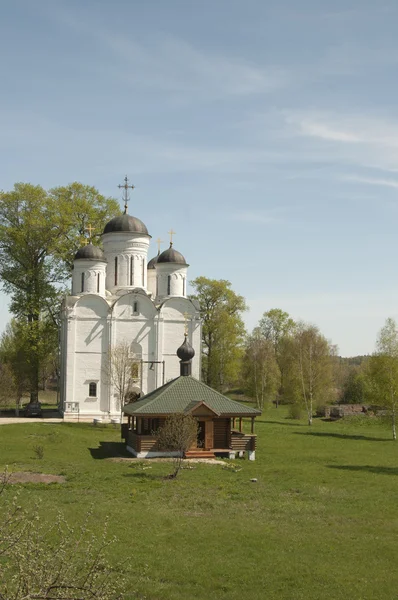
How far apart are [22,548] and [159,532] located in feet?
29.7

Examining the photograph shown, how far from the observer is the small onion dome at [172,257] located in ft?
160

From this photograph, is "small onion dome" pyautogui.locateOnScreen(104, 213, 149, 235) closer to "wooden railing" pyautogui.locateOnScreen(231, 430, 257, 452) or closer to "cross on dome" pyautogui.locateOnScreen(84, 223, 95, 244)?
"cross on dome" pyautogui.locateOnScreen(84, 223, 95, 244)

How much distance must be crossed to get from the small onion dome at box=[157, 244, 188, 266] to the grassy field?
64.7 feet

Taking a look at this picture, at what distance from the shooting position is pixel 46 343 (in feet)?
159

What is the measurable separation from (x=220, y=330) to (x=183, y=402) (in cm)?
3016

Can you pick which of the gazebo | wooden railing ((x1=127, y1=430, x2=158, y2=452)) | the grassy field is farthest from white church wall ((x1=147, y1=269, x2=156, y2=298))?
wooden railing ((x1=127, y1=430, x2=158, y2=452))

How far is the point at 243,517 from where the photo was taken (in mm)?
17578

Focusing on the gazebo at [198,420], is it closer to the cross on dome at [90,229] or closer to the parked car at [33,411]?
the parked car at [33,411]

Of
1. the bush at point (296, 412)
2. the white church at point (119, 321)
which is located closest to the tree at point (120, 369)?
the white church at point (119, 321)

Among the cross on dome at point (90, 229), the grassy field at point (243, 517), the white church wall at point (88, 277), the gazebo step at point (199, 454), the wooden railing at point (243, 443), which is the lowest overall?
the grassy field at point (243, 517)

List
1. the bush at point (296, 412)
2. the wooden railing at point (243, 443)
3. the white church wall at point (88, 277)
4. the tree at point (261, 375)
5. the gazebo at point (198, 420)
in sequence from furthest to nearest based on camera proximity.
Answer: the tree at point (261, 375)
the bush at point (296, 412)
the white church wall at point (88, 277)
the wooden railing at point (243, 443)
the gazebo at point (198, 420)

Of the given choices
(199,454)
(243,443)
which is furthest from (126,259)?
(199,454)

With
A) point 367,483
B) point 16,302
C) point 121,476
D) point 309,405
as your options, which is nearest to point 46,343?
point 16,302

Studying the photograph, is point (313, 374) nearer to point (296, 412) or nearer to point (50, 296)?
point (296, 412)
